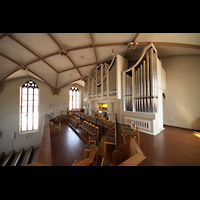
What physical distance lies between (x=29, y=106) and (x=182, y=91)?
13.9 m

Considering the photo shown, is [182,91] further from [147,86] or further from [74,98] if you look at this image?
[74,98]

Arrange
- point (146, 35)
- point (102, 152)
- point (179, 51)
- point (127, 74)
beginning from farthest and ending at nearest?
1. point (127, 74)
2. point (179, 51)
3. point (146, 35)
4. point (102, 152)

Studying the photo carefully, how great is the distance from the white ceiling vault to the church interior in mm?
30

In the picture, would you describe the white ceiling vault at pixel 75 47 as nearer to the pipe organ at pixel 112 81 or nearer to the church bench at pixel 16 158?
the pipe organ at pixel 112 81

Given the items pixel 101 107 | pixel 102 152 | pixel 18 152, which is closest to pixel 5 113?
pixel 18 152

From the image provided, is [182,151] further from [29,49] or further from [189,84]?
[29,49]

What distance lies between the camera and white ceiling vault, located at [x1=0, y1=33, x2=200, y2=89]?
3.69 m

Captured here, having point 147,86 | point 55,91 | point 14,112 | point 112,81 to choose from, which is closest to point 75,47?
point 112,81

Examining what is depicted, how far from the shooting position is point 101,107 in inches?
285

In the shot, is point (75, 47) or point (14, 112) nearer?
point (75, 47)

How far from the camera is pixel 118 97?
5.08 m

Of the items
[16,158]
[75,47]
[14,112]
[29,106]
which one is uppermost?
[75,47]

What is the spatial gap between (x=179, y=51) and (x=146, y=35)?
2.60 m

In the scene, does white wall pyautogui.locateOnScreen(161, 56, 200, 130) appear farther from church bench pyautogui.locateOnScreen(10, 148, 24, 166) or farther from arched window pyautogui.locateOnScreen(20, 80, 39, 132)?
arched window pyautogui.locateOnScreen(20, 80, 39, 132)
